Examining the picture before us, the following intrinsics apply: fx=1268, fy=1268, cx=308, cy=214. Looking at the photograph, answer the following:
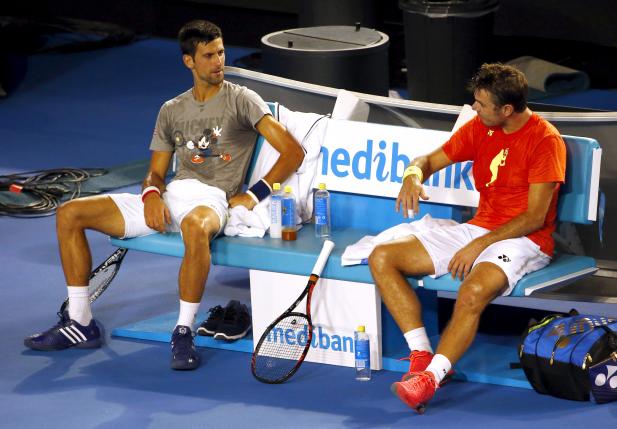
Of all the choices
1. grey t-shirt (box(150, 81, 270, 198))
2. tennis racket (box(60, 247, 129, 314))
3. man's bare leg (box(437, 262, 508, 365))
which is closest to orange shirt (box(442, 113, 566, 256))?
man's bare leg (box(437, 262, 508, 365))

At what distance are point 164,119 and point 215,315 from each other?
42.7 inches

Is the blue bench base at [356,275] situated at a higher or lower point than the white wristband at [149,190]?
lower

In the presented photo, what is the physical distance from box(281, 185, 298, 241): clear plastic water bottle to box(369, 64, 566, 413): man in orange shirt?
24.2 inches

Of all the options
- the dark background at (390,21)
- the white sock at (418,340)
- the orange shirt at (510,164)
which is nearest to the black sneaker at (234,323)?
the white sock at (418,340)

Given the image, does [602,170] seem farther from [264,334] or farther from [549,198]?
[264,334]

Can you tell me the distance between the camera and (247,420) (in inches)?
225

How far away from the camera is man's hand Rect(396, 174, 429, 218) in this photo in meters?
6.14

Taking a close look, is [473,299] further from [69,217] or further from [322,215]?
[69,217]

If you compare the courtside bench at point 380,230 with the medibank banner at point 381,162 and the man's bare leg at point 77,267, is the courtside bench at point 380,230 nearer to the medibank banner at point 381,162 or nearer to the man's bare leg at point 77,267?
the medibank banner at point 381,162

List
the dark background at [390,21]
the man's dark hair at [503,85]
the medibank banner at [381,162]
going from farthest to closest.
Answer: the dark background at [390,21]
the medibank banner at [381,162]
the man's dark hair at [503,85]

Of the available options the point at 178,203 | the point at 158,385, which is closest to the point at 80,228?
the point at 178,203

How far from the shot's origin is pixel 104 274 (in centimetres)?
696

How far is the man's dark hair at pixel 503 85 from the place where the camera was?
19.2 feet

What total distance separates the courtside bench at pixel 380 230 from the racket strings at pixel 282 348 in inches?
5.5
